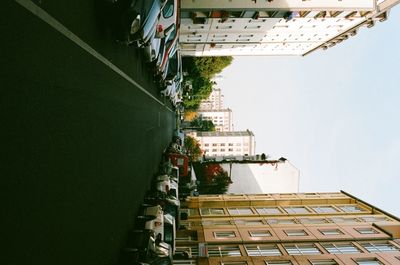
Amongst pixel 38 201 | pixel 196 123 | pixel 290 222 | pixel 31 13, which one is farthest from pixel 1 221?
pixel 196 123

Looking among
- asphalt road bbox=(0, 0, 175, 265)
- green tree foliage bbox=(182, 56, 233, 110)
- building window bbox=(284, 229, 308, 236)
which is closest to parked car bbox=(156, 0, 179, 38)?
asphalt road bbox=(0, 0, 175, 265)

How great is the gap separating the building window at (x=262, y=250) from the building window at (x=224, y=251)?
2.34 feet

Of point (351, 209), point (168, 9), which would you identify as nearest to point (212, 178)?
point (351, 209)

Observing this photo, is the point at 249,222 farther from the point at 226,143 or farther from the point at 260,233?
the point at 226,143

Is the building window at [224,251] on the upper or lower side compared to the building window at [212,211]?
lower

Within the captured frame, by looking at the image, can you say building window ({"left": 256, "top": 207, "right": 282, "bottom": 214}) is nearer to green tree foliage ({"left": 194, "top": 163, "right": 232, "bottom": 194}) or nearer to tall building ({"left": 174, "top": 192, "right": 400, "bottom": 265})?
tall building ({"left": 174, "top": 192, "right": 400, "bottom": 265})

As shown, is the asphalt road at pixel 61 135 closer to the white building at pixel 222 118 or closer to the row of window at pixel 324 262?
the row of window at pixel 324 262

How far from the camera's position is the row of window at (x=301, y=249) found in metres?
19.9

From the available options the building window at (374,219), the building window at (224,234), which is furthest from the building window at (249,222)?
the building window at (374,219)

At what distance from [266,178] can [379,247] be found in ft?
80.5

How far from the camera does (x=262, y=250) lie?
804 inches

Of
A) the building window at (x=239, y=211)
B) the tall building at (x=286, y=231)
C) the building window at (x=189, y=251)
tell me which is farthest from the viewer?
the building window at (x=239, y=211)

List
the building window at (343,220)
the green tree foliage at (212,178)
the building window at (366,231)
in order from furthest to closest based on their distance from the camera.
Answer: the green tree foliage at (212,178)
the building window at (343,220)
the building window at (366,231)

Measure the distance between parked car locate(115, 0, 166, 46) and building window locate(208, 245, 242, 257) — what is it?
13638 millimetres
